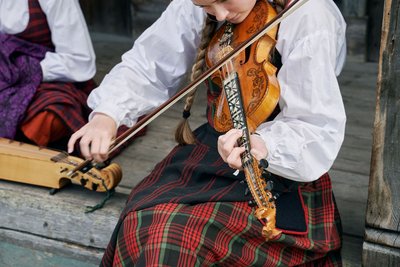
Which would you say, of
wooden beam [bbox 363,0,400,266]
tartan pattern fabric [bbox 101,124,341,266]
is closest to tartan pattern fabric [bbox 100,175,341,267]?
tartan pattern fabric [bbox 101,124,341,266]

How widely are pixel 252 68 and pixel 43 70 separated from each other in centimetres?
124

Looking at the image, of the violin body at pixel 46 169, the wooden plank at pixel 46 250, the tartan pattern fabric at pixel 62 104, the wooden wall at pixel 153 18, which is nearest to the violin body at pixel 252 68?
the violin body at pixel 46 169

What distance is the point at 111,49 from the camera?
4.56 metres

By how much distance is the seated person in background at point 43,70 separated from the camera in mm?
2754

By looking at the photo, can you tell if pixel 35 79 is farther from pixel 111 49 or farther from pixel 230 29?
pixel 111 49

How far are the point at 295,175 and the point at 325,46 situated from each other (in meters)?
0.31

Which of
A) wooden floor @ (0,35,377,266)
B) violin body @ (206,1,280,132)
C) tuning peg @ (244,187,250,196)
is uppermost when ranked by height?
violin body @ (206,1,280,132)

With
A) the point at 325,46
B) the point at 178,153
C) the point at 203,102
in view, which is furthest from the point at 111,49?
the point at 325,46

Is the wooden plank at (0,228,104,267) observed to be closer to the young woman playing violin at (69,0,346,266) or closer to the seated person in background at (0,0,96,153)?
the seated person in background at (0,0,96,153)

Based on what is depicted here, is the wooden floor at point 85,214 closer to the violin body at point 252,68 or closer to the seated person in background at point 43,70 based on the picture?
the seated person in background at point 43,70

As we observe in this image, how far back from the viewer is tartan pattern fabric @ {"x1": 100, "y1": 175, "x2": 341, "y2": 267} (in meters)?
1.79

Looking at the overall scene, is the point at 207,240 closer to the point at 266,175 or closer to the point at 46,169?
the point at 266,175

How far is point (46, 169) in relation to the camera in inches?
98.5

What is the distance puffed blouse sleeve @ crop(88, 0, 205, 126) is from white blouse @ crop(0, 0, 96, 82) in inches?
27.1
